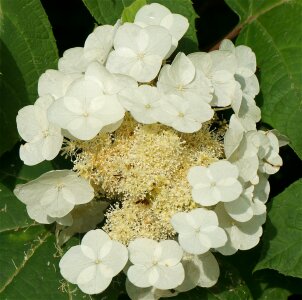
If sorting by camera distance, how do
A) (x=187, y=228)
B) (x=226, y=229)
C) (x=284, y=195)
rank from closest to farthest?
(x=187, y=228)
(x=226, y=229)
(x=284, y=195)

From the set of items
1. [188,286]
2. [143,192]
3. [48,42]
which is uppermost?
[48,42]

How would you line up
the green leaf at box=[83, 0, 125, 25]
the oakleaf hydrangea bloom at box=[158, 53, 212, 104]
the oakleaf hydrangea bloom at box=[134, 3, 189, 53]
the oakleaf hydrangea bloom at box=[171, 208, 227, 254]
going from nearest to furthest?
the oakleaf hydrangea bloom at box=[171, 208, 227, 254], the oakleaf hydrangea bloom at box=[158, 53, 212, 104], the oakleaf hydrangea bloom at box=[134, 3, 189, 53], the green leaf at box=[83, 0, 125, 25]

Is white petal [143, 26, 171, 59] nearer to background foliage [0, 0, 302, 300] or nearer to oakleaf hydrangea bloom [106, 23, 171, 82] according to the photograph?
oakleaf hydrangea bloom [106, 23, 171, 82]

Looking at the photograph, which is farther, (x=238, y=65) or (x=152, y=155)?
(x=238, y=65)

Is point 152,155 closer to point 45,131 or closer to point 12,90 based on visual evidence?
point 45,131

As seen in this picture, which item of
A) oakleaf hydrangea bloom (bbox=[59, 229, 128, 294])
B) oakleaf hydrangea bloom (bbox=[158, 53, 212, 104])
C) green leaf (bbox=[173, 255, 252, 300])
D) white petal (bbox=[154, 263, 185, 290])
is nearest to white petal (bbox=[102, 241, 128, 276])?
oakleaf hydrangea bloom (bbox=[59, 229, 128, 294])

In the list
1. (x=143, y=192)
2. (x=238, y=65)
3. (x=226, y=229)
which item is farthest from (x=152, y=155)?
(x=238, y=65)

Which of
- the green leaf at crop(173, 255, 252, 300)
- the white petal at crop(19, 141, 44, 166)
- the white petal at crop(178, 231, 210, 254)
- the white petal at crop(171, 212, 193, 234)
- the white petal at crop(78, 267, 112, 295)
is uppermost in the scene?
the white petal at crop(19, 141, 44, 166)
